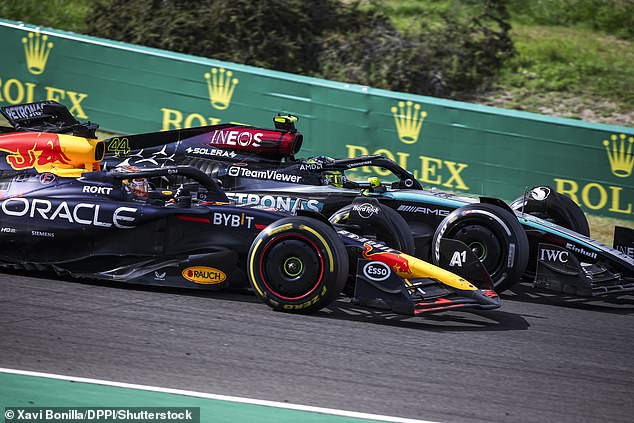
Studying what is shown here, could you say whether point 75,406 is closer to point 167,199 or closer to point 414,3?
point 167,199

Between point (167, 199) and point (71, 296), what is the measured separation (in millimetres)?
1262

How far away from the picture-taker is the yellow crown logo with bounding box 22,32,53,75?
15.5m

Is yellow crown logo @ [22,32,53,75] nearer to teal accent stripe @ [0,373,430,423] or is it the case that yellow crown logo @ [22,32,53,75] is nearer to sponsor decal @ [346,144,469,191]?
sponsor decal @ [346,144,469,191]

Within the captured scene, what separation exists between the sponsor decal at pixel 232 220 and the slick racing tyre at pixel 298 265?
20.9 inches

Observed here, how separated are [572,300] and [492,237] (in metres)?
1.18

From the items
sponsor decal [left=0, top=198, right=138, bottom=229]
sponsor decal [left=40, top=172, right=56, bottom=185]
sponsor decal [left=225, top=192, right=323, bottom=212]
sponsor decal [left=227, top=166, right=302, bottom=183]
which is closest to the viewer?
sponsor decal [left=0, top=198, right=138, bottom=229]

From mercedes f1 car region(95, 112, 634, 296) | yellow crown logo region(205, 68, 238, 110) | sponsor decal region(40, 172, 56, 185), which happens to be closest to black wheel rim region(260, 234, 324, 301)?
mercedes f1 car region(95, 112, 634, 296)

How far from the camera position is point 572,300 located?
9.39m

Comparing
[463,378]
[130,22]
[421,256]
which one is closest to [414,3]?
[130,22]

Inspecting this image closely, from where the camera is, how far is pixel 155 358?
6.32 meters

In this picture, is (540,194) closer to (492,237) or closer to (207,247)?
(492,237)

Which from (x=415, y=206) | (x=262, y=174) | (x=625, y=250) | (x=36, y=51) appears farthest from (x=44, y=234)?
(x=36, y=51)

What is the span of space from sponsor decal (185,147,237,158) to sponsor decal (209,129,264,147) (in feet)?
0.29

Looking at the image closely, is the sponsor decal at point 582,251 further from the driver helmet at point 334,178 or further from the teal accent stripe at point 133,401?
the teal accent stripe at point 133,401
